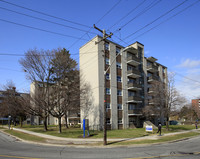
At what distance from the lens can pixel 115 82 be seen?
32062mm

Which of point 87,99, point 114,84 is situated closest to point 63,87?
point 87,99

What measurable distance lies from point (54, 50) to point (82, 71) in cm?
785

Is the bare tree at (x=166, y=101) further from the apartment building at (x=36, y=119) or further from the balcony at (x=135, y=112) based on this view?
the apartment building at (x=36, y=119)

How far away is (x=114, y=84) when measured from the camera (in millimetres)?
31781

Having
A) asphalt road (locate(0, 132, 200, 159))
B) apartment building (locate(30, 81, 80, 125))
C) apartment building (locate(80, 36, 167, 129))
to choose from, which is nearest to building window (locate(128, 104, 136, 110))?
apartment building (locate(80, 36, 167, 129))

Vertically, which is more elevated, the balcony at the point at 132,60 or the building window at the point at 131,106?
the balcony at the point at 132,60

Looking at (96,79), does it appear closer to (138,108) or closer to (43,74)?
(43,74)

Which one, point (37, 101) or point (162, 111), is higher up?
point (37, 101)

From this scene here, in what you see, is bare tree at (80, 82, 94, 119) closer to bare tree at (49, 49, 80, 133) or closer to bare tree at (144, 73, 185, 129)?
bare tree at (49, 49, 80, 133)

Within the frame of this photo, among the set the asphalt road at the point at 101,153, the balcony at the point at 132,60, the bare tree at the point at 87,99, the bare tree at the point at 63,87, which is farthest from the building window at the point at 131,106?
the asphalt road at the point at 101,153

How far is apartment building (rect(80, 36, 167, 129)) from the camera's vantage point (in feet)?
98.0

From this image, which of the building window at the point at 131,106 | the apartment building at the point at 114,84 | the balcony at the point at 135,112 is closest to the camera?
the apartment building at the point at 114,84

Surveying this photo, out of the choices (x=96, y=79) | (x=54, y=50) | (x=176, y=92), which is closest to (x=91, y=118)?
(x=96, y=79)

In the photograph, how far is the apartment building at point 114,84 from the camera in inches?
1176
